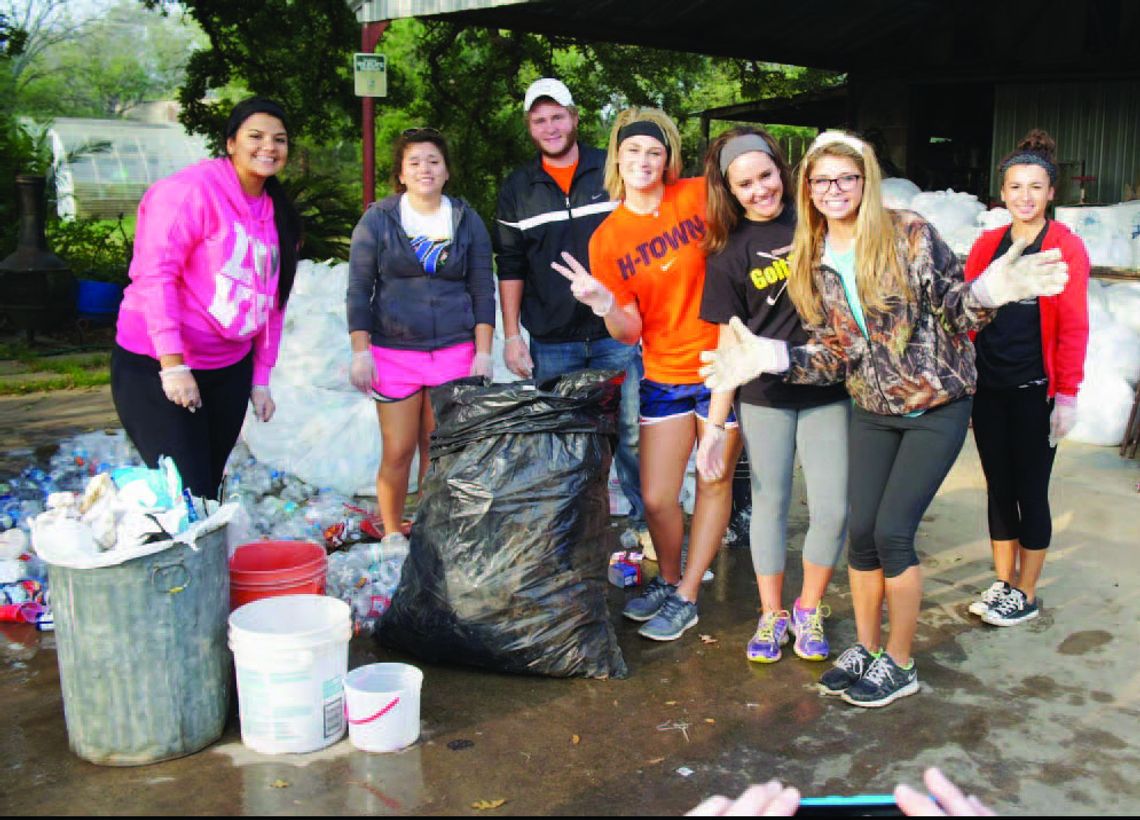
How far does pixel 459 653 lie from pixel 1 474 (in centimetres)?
364

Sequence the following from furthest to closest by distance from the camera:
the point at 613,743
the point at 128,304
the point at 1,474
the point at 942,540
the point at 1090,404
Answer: the point at 1090,404
the point at 1,474
the point at 942,540
the point at 128,304
the point at 613,743

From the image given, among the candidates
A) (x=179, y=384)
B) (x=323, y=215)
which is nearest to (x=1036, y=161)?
(x=179, y=384)

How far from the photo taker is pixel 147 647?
9.76 feet

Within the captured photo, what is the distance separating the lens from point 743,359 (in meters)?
3.42

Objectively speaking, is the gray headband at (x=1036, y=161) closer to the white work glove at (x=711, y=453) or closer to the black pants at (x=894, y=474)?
the black pants at (x=894, y=474)

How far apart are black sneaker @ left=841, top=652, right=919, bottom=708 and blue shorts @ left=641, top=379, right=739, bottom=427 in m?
0.93

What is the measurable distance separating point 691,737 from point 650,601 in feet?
3.10

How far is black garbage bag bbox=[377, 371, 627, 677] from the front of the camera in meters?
3.53

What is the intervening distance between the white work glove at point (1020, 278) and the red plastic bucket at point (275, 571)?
2.16 metres

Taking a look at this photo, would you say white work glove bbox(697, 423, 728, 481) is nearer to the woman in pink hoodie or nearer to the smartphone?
the woman in pink hoodie

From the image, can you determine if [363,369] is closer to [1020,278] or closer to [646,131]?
[646,131]

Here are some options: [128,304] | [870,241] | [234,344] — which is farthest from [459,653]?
[870,241]

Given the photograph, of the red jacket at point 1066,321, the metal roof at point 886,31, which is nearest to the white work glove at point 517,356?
the red jacket at point 1066,321

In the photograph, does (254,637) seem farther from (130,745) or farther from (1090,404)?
(1090,404)
